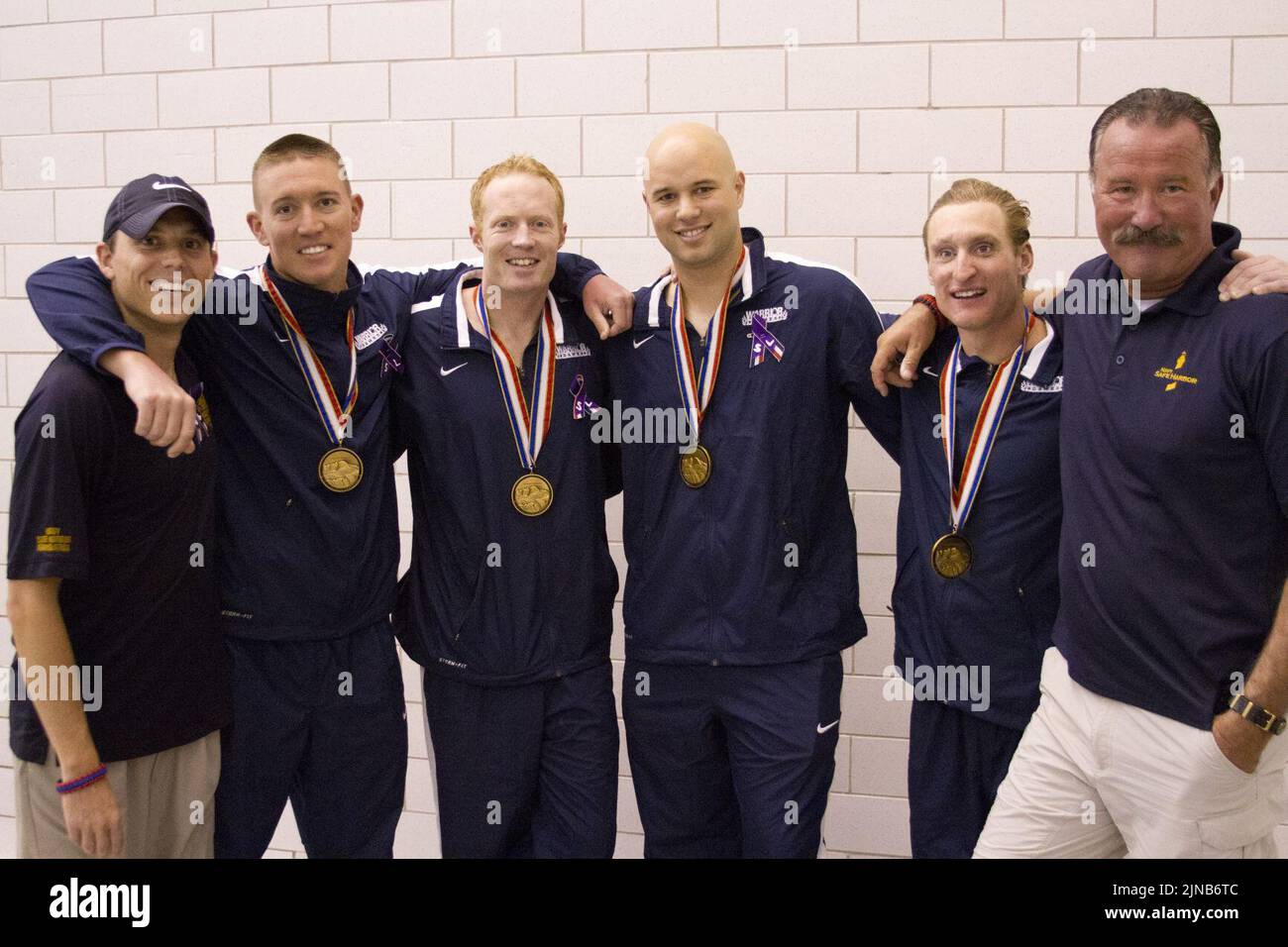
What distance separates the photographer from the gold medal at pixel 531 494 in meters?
2.78

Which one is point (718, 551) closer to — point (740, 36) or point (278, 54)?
point (740, 36)

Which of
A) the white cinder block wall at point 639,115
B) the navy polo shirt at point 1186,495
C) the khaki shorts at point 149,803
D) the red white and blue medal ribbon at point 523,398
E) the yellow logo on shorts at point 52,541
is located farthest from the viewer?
the white cinder block wall at point 639,115

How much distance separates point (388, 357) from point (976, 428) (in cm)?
144

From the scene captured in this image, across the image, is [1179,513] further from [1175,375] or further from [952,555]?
[952,555]

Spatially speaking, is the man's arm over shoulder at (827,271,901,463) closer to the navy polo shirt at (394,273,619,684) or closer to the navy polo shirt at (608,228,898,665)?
the navy polo shirt at (608,228,898,665)

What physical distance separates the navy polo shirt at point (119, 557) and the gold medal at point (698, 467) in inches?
43.6

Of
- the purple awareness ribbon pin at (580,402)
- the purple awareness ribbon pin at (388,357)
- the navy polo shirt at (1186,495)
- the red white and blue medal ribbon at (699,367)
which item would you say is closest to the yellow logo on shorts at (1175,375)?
the navy polo shirt at (1186,495)

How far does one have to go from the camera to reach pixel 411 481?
9.70 feet

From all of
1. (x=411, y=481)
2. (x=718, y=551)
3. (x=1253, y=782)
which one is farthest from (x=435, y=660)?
(x=1253, y=782)

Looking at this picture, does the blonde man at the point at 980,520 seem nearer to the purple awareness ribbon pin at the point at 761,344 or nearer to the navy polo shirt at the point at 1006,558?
the navy polo shirt at the point at 1006,558

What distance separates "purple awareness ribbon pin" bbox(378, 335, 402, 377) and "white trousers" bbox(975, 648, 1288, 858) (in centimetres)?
171

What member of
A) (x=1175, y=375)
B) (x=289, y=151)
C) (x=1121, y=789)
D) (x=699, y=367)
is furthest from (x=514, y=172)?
(x=1121, y=789)

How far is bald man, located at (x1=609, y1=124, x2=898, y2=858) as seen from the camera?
2.74 meters

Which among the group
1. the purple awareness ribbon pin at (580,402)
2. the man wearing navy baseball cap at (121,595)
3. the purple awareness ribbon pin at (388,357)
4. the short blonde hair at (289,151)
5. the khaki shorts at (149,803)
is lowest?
the khaki shorts at (149,803)
